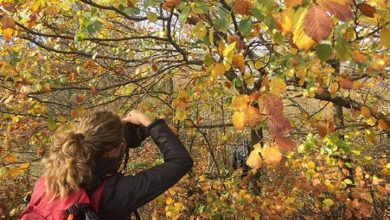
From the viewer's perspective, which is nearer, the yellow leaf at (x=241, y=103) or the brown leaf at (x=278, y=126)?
the brown leaf at (x=278, y=126)

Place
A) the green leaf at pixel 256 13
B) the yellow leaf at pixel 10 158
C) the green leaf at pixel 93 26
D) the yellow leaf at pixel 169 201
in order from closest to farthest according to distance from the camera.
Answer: the green leaf at pixel 256 13 < the green leaf at pixel 93 26 < the yellow leaf at pixel 10 158 < the yellow leaf at pixel 169 201

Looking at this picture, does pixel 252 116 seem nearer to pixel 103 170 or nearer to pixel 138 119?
pixel 103 170

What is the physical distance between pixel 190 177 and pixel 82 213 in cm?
362

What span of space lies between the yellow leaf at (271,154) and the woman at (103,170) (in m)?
0.65

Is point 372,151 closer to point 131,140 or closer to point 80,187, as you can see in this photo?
point 131,140

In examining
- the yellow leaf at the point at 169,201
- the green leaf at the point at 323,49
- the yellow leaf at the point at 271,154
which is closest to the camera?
the green leaf at the point at 323,49

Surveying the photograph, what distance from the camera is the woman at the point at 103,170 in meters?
2.10

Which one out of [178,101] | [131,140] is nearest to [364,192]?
[178,101]

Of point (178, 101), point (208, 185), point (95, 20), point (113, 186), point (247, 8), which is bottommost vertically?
point (208, 185)

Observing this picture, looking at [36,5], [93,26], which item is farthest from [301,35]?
[36,5]

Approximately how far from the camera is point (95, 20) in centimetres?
289

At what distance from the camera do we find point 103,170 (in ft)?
7.20

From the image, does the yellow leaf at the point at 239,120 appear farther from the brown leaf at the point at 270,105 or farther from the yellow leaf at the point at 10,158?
the yellow leaf at the point at 10,158

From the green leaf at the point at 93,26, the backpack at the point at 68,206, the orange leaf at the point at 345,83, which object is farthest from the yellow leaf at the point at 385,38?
the green leaf at the point at 93,26
